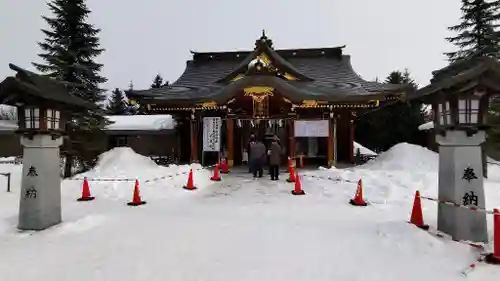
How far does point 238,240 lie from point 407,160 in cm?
1251

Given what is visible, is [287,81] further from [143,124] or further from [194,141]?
[143,124]

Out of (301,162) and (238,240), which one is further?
(301,162)

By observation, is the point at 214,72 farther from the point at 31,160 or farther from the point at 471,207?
the point at 471,207

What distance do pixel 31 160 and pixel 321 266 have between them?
6231 millimetres

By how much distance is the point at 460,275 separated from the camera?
16.0 ft

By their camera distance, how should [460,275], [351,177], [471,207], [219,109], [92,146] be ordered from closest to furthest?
[460,275], [471,207], [351,177], [92,146], [219,109]

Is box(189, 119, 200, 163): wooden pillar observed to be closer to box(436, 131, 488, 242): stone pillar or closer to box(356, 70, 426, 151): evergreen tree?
box(436, 131, 488, 242): stone pillar

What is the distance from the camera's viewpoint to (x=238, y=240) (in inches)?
250

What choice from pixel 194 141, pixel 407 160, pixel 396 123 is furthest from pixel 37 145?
pixel 396 123

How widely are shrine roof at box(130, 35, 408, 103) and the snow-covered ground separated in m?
6.15

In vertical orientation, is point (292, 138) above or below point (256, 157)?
above

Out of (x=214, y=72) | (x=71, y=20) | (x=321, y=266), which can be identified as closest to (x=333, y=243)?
(x=321, y=266)

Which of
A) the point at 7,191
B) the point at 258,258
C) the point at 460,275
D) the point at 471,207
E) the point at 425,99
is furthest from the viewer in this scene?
the point at 7,191

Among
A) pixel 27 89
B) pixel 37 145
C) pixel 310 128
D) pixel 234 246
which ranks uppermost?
pixel 27 89
